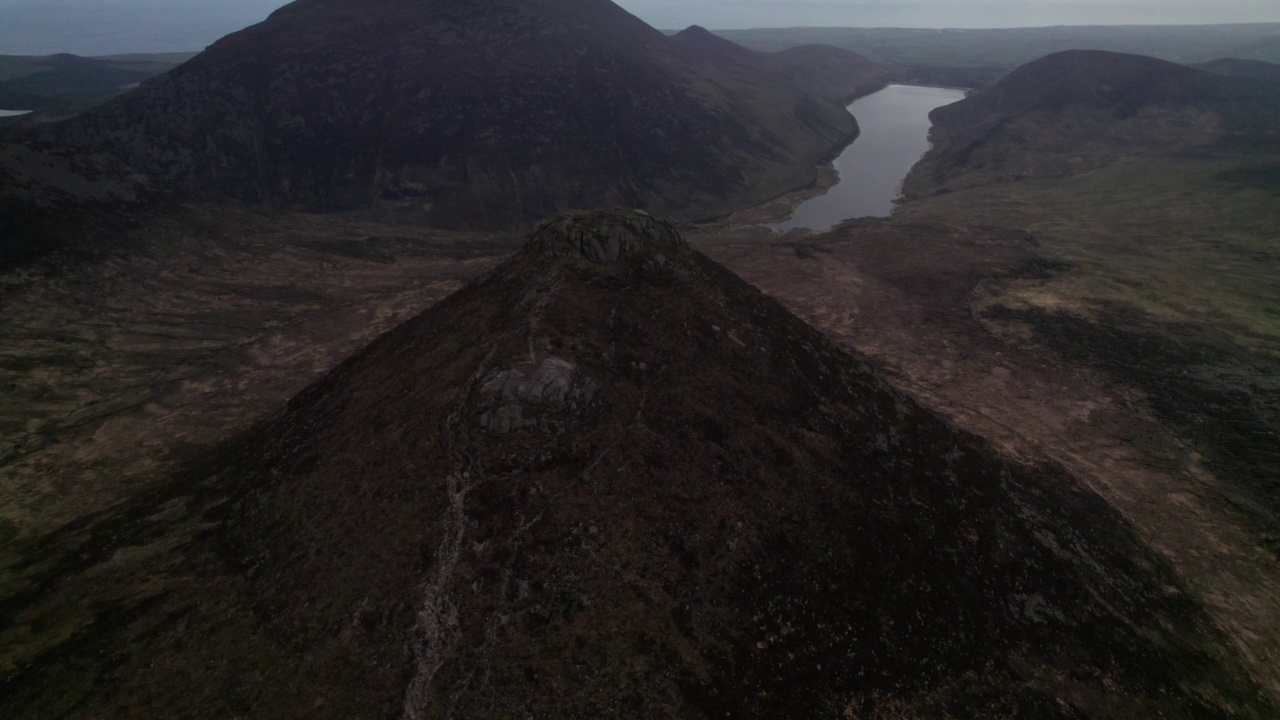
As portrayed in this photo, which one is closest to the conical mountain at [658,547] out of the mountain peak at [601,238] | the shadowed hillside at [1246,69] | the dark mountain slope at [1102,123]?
the mountain peak at [601,238]

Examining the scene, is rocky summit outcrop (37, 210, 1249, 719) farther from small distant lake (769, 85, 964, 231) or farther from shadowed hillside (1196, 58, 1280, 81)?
shadowed hillside (1196, 58, 1280, 81)

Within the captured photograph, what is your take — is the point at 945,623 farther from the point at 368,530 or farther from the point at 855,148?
the point at 855,148

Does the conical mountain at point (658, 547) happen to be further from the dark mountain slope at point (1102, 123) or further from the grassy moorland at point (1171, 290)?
the dark mountain slope at point (1102, 123)

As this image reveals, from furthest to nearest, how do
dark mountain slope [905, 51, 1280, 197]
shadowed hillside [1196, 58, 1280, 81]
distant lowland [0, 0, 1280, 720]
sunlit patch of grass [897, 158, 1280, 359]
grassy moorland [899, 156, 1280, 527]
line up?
shadowed hillside [1196, 58, 1280, 81]
dark mountain slope [905, 51, 1280, 197]
sunlit patch of grass [897, 158, 1280, 359]
grassy moorland [899, 156, 1280, 527]
distant lowland [0, 0, 1280, 720]

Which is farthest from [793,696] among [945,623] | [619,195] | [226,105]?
[226,105]

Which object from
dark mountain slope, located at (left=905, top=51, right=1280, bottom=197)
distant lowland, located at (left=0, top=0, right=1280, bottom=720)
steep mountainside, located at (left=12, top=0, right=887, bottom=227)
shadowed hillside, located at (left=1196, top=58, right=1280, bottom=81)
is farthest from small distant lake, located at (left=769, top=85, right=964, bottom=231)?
shadowed hillside, located at (left=1196, top=58, right=1280, bottom=81)
